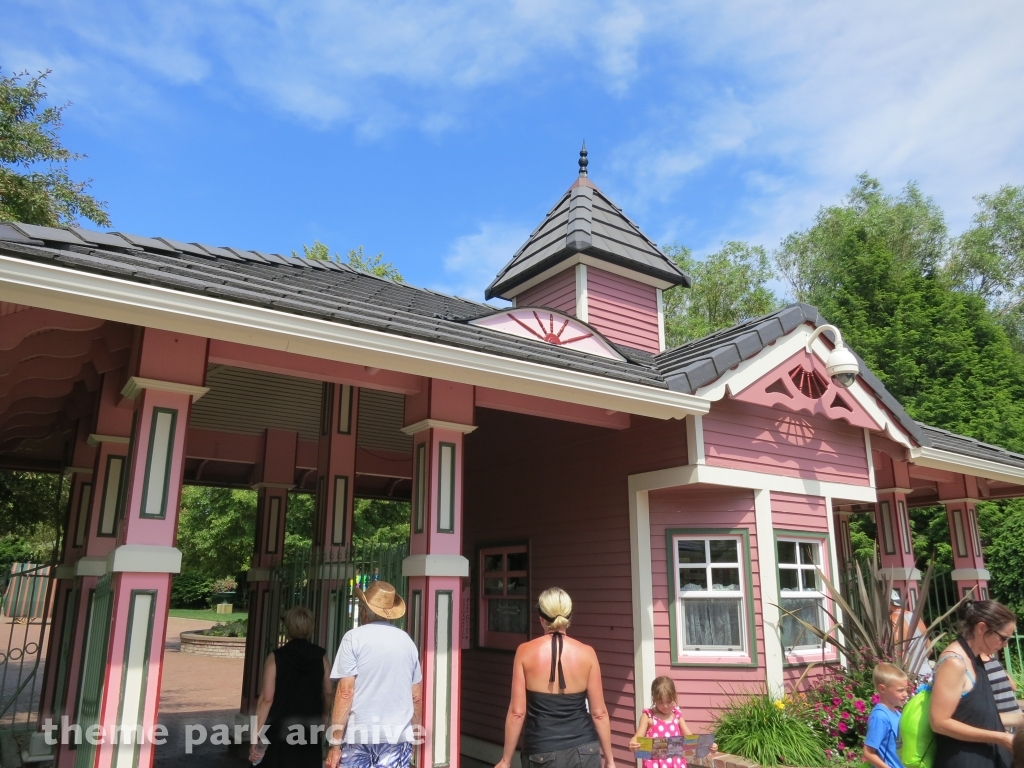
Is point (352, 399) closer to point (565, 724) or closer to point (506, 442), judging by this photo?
point (506, 442)

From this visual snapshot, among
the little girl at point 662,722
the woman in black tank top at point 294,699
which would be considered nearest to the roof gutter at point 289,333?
the woman in black tank top at point 294,699

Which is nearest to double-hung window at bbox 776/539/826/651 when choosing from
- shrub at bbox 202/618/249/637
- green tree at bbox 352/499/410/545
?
green tree at bbox 352/499/410/545

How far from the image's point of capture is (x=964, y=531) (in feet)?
40.4

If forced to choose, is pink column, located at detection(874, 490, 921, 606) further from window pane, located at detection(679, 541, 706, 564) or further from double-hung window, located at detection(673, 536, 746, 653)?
window pane, located at detection(679, 541, 706, 564)

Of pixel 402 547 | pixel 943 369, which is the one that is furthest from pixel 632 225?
pixel 943 369

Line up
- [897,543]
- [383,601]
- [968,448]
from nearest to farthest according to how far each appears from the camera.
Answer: [383,601], [897,543], [968,448]

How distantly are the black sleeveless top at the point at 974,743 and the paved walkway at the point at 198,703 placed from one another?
7285 mm

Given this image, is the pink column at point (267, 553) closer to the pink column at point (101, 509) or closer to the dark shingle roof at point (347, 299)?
the pink column at point (101, 509)

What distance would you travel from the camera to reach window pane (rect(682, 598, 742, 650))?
7504 mm

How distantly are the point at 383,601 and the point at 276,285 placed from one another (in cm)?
238

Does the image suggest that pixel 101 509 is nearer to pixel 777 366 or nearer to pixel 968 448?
pixel 777 366

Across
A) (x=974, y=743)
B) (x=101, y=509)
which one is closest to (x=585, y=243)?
(x=101, y=509)

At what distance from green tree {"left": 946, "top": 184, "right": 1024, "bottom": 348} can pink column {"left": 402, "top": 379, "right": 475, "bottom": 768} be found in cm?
2993

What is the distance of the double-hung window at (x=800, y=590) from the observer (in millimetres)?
7777
